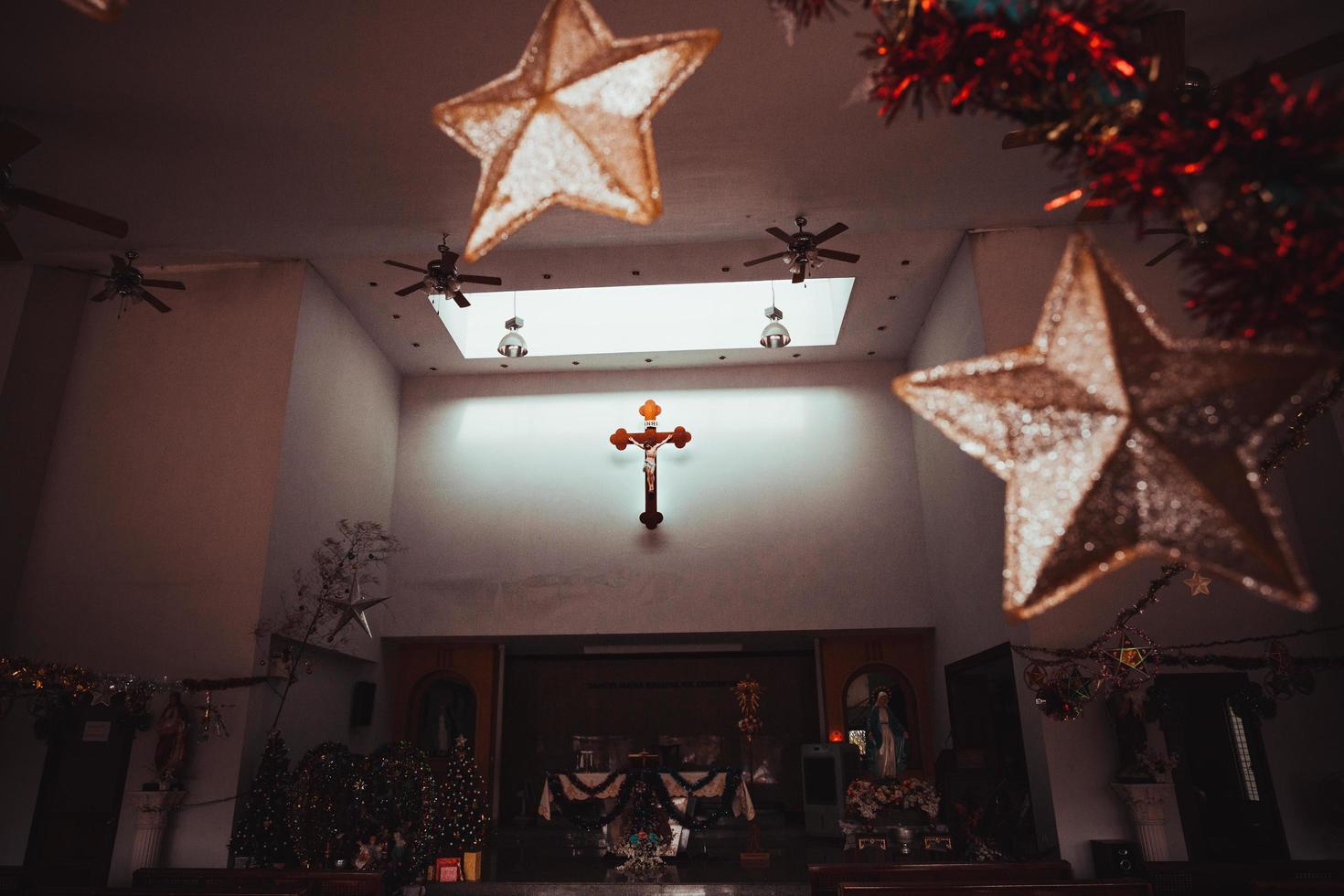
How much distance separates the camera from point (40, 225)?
8.99m

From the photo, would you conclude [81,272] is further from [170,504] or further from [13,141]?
[13,141]

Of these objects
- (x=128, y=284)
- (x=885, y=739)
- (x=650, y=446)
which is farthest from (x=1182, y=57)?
(x=885, y=739)

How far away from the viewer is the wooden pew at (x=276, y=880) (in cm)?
693

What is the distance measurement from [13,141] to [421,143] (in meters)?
2.92

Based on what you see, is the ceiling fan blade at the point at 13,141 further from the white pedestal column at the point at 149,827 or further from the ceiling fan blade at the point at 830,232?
the ceiling fan blade at the point at 830,232

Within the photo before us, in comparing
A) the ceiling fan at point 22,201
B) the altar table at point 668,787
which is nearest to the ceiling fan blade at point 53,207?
the ceiling fan at point 22,201

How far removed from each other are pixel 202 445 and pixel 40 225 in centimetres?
264

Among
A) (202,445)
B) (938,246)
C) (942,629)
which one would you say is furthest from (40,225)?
(942,629)

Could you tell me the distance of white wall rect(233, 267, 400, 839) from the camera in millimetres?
9477

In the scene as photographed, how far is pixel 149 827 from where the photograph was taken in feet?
26.9

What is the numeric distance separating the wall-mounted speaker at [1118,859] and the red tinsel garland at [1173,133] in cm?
753

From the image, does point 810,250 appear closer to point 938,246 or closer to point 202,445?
point 938,246

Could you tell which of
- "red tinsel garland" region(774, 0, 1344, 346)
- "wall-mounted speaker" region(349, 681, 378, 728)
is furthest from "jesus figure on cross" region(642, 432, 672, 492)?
"red tinsel garland" region(774, 0, 1344, 346)

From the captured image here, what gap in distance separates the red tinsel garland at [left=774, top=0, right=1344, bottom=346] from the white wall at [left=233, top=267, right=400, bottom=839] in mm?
8956
